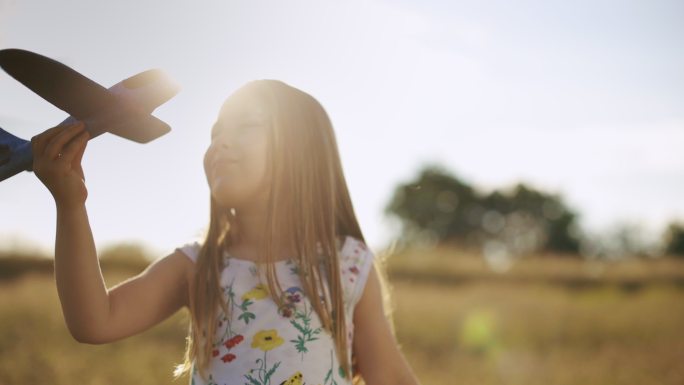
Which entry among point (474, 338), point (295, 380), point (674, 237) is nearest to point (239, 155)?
point (295, 380)

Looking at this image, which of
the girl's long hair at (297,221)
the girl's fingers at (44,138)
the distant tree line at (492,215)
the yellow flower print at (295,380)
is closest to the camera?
the girl's fingers at (44,138)

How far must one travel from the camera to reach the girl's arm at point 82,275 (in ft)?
4.01

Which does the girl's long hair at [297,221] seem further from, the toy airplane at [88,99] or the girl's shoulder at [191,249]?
the toy airplane at [88,99]

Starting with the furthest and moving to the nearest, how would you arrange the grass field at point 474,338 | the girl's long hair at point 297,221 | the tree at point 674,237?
the tree at point 674,237
the grass field at point 474,338
the girl's long hair at point 297,221

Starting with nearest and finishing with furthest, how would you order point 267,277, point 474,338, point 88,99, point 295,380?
point 88,99 → point 295,380 → point 267,277 → point 474,338

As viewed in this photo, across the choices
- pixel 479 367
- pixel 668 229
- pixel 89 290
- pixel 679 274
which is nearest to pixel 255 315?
pixel 89 290

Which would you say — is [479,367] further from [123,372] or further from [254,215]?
[254,215]

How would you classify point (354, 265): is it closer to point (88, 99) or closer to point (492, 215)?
point (88, 99)

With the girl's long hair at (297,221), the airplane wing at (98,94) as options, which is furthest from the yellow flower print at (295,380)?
the airplane wing at (98,94)

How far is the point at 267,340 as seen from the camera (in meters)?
1.55

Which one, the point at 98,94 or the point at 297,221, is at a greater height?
the point at 98,94

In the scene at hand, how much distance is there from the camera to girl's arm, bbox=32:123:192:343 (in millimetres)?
1223

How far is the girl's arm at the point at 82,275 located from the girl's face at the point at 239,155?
29 centimetres

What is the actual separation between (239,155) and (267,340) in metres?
0.53
